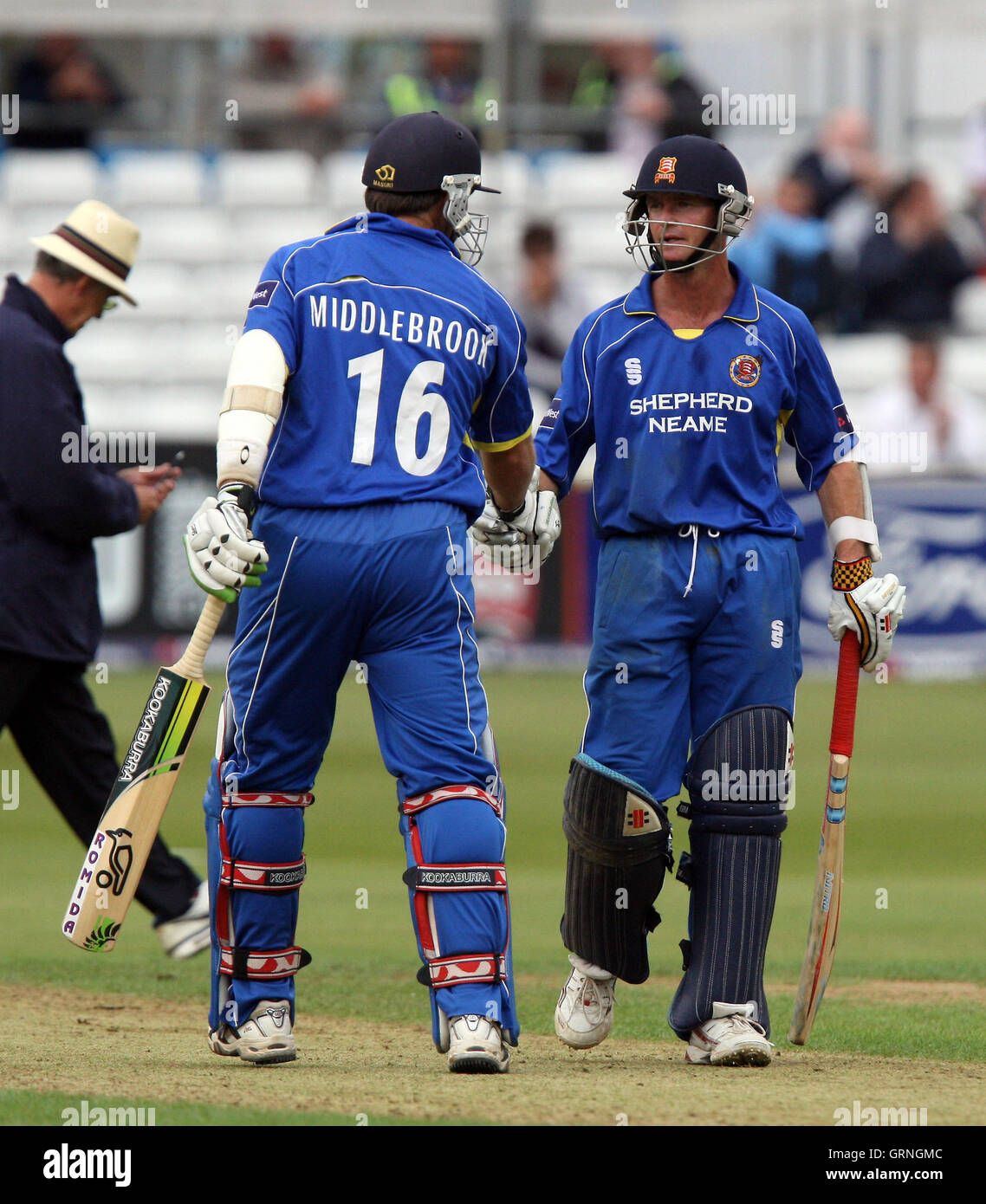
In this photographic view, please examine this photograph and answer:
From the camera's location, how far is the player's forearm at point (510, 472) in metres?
5.41

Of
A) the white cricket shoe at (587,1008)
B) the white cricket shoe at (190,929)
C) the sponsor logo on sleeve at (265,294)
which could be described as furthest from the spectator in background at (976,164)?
the sponsor logo on sleeve at (265,294)

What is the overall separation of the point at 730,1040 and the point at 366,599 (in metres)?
1.45

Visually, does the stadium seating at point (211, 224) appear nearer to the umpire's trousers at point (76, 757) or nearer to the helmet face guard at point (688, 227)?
the umpire's trousers at point (76, 757)

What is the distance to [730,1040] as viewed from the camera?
5.24 m

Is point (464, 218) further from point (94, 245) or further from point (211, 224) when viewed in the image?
point (211, 224)

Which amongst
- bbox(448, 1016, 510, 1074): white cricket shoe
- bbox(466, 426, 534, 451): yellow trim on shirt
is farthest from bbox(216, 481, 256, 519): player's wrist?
bbox(448, 1016, 510, 1074): white cricket shoe

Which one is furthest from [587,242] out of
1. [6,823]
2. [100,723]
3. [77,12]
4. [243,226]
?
[100,723]

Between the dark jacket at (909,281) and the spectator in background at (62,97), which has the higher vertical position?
the spectator in background at (62,97)

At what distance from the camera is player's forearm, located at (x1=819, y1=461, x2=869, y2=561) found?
5.64 metres

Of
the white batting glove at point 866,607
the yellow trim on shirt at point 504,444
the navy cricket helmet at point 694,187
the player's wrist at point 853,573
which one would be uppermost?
the navy cricket helmet at point 694,187

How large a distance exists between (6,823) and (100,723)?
3282 mm

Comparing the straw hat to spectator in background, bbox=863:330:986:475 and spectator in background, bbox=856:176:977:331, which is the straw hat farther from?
spectator in background, bbox=856:176:977:331

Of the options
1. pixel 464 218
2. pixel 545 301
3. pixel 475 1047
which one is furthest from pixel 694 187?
pixel 545 301

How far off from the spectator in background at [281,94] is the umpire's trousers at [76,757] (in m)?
14.1
